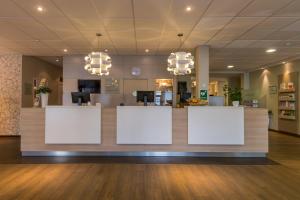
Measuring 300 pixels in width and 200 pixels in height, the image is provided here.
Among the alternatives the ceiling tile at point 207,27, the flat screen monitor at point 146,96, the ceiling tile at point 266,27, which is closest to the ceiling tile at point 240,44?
the ceiling tile at point 266,27

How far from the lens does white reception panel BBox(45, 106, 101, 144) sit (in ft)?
21.1

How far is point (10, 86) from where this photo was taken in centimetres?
1017

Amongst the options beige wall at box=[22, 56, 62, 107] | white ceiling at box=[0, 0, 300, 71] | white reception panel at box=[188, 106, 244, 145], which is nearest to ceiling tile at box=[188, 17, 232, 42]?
white ceiling at box=[0, 0, 300, 71]

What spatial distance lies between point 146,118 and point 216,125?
1.78m

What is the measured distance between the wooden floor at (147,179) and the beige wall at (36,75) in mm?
4886

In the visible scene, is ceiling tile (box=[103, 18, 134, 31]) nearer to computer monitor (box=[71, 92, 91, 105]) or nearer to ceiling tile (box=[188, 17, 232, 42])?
ceiling tile (box=[188, 17, 232, 42])

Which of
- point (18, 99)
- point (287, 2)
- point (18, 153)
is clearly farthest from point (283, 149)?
point (18, 99)

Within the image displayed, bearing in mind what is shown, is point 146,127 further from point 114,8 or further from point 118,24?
point 114,8

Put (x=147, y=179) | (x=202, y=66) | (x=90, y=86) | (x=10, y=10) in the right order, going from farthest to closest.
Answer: (x=90, y=86) < (x=202, y=66) < (x=10, y=10) < (x=147, y=179)

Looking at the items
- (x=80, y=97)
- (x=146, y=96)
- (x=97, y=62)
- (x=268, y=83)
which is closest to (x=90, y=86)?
(x=97, y=62)

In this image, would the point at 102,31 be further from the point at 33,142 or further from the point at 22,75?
the point at 22,75

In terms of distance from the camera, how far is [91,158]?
627cm

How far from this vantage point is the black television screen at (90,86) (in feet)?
34.1

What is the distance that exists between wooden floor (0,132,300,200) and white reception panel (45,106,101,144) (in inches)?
24.6
